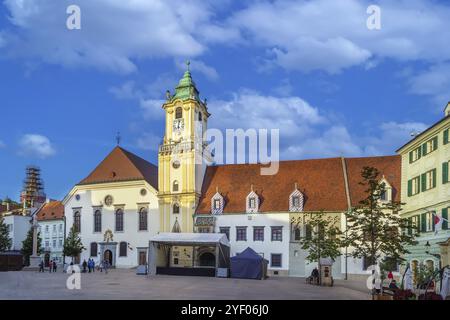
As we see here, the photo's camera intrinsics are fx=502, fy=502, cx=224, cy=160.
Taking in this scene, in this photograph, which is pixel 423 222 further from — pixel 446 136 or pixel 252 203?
pixel 252 203

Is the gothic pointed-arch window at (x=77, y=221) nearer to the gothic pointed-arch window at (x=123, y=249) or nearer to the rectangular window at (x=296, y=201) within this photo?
the gothic pointed-arch window at (x=123, y=249)

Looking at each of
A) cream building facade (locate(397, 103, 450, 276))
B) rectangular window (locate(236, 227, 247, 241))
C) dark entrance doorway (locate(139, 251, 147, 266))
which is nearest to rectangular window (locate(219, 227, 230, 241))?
rectangular window (locate(236, 227, 247, 241))

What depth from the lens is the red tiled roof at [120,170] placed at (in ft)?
187

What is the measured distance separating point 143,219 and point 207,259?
931 centimetres

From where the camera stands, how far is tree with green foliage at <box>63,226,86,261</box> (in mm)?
54109

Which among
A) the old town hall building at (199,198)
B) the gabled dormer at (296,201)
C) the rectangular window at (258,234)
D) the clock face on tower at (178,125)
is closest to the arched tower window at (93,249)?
the old town hall building at (199,198)

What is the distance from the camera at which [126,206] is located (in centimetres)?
5594

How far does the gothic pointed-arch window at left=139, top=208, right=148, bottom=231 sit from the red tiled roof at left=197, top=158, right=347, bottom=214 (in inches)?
253

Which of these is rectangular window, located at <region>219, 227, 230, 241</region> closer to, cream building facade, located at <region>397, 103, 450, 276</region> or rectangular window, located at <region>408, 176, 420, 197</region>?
cream building facade, located at <region>397, 103, 450, 276</region>

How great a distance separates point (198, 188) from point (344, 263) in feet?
56.8

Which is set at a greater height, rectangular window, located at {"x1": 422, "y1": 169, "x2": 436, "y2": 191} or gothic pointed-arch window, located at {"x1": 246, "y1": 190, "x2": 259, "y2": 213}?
rectangular window, located at {"x1": 422, "y1": 169, "x2": 436, "y2": 191}

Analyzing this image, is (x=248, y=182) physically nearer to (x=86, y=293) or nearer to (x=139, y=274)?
(x=139, y=274)

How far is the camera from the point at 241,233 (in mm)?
50438

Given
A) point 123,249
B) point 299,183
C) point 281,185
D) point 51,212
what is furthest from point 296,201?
point 51,212
